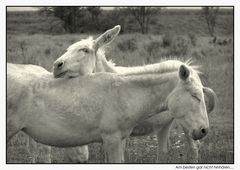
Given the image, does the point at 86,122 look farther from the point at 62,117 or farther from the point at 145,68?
the point at 145,68

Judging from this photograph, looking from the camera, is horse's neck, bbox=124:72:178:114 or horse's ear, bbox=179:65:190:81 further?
horse's neck, bbox=124:72:178:114

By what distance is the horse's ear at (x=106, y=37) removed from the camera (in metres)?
8.41

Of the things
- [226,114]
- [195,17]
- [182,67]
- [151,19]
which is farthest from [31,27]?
[182,67]

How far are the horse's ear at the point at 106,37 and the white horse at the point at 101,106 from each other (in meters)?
1.74

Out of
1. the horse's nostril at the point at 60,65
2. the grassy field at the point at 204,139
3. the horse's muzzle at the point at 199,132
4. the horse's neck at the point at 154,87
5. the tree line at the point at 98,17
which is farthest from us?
the tree line at the point at 98,17

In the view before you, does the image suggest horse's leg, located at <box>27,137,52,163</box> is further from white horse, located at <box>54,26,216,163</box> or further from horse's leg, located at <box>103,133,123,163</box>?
horse's leg, located at <box>103,133,123,163</box>

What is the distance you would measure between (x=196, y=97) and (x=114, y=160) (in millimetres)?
1426

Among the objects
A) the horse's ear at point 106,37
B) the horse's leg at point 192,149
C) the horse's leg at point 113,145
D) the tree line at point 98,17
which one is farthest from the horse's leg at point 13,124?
the tree line at point 98,17

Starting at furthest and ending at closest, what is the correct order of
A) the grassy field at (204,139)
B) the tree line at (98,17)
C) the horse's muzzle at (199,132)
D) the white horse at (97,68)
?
1. the tree line at (98,17)
2. the grassy field at (204,139)
3. the white horse at (97,68)
4. the horse's muzzle at (199,132)

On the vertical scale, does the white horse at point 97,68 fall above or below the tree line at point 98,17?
below

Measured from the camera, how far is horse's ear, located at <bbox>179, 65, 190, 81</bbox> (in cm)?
648

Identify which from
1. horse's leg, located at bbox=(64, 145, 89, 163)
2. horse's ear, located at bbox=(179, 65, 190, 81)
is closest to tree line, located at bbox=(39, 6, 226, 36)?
horse's leg, located at bbox=(64, 145, 89, 163)

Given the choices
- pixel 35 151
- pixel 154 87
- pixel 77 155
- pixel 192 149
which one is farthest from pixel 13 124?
pixel 192 149

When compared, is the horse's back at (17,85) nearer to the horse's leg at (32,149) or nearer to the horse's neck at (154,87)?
the horse's neck at (154,87)
